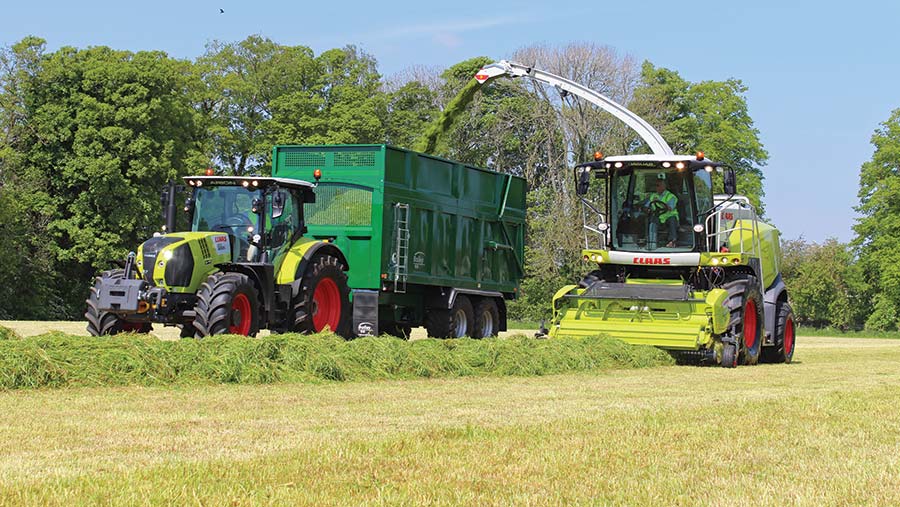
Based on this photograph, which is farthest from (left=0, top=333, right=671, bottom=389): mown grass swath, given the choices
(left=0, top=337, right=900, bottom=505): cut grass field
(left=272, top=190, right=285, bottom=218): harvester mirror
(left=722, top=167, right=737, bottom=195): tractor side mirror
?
(left=722, top=167, right=737, bottom=195): tractor side mirror

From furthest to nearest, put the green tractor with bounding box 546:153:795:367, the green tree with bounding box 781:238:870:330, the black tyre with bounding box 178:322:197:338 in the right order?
the green tree with bounding box 781:238:870:330
the green tractor with bounding box 546:153:795:367
the black tyre with bounding box 178:322:197:338

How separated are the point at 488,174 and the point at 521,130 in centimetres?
2863

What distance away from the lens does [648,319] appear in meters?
17.1

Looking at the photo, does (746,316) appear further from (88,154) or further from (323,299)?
(88,154)

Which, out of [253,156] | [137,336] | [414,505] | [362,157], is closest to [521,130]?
[253,156]

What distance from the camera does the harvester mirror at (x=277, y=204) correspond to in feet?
53.2

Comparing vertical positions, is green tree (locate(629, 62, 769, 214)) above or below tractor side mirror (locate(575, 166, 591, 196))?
above

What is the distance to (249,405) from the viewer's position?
9500 millimetres

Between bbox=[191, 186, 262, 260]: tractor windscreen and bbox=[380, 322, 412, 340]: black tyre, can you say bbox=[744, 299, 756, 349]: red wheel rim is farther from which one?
bbox=[191, 186, 262, 260]: tractor windscreen

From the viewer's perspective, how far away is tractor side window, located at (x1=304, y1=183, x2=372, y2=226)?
18125mm

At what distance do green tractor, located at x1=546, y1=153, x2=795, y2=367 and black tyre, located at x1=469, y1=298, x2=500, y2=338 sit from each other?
3.06 meters

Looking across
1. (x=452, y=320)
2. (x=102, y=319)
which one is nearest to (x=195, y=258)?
(x=102, y=319)

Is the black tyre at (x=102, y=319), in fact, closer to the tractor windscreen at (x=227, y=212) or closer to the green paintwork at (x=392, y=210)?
the tractor windscreen at (x=227, y=212)

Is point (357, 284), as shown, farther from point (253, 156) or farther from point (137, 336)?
point (253, 156)
